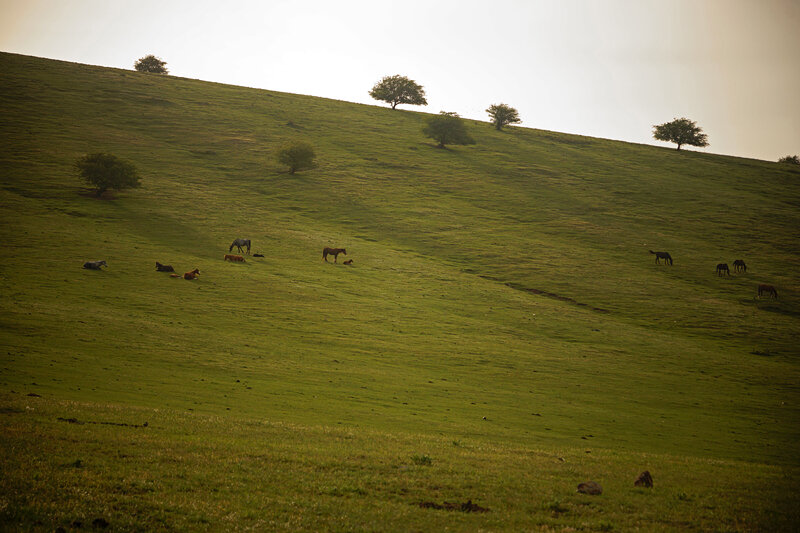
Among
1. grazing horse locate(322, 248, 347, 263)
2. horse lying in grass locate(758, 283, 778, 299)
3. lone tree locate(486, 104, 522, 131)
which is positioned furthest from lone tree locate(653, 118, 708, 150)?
grazing horse locate(322, 248, 347, 263)

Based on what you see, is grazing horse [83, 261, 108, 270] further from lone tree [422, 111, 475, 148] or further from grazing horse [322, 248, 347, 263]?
lone tree [422, 111, 475, 148]

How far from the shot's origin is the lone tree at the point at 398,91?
135750mm

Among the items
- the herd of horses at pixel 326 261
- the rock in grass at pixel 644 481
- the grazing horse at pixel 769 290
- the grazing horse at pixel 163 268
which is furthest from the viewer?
the grazing horse at pixel 769 290

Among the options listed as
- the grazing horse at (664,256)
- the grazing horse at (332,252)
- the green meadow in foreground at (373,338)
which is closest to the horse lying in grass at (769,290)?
the green meadow in foreground at (373,338)

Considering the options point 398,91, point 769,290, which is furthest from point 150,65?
point 769,290

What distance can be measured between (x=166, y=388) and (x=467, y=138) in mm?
100166

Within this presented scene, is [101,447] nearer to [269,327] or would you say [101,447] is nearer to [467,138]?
[269,327]

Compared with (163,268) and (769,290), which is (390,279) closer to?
(163,268)

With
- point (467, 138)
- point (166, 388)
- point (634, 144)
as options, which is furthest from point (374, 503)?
point (634, 144)

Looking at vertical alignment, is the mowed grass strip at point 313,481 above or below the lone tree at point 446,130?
below

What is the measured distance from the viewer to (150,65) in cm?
14275

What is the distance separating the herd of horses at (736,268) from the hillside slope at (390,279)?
150cm

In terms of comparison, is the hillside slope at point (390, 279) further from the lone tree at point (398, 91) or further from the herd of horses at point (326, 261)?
the lone tree at point (398, 91)

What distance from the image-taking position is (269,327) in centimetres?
3462
